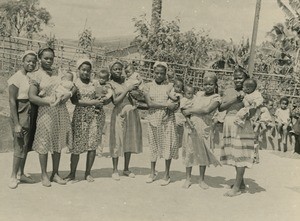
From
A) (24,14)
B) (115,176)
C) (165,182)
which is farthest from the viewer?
(24,14)

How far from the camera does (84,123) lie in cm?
579

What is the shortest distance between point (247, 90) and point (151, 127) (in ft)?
4.68

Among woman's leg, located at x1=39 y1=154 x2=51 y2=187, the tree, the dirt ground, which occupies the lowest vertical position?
the dirt ground

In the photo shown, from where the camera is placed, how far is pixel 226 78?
53.0 ft

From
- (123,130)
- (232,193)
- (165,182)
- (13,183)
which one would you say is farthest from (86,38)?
(232,193)

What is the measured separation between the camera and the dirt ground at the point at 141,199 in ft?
15.3

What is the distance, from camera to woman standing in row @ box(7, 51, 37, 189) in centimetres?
532

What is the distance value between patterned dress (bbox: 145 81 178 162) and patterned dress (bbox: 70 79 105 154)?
0.79 m

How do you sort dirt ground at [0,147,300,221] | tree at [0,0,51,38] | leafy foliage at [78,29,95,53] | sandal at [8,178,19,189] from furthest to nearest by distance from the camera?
tree at [0,0,51,38]
leafy foliage at [78,29,95,53]
sandal at [8,178,19,189]
dirt ground at [0,147,300,221]

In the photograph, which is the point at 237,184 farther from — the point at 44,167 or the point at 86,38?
the point at 86,38

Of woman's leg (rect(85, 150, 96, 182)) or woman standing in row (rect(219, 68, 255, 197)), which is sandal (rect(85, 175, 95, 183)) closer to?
woman's leg (rect(85, 150, 96, 182))

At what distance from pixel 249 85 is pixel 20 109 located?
2835 millimetres

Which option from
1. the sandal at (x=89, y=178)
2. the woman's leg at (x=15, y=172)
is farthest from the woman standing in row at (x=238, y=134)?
the woman's leg at (x=15, y=172)

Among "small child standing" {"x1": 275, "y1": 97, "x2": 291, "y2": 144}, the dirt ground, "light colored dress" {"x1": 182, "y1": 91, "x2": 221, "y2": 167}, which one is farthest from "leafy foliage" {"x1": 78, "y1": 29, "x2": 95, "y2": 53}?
"light colored dress" {"x1": 182, "y1": 91, "x2": 221, "y2": 167}
